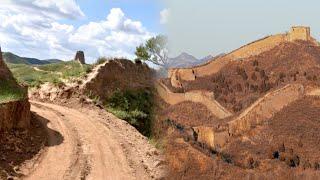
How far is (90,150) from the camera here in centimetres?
1218

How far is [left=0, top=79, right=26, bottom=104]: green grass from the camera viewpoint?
1204 centimetres

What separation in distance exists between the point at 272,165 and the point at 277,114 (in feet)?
27.5

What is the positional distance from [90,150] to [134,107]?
6648 mm

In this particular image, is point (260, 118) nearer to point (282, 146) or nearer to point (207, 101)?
point (282, 146)

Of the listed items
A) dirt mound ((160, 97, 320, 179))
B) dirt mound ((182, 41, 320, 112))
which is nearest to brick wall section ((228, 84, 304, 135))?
dirt mound ((160, 97, 320, 179))

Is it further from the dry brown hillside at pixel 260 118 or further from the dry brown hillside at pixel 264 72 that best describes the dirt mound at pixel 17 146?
the dry brown hillside at pixel 264 72

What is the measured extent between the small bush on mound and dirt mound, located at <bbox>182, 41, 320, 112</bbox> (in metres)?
20.7

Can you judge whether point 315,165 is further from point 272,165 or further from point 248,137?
point 248,137

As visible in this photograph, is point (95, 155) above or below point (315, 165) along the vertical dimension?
above

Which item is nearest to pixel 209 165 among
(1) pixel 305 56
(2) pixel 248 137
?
(2) pixel 248 137

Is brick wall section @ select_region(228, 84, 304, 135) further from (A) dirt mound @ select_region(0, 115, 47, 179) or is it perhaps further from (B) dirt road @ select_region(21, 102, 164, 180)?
(A) dirt mound @ select_region(0, 115, 47, 179)

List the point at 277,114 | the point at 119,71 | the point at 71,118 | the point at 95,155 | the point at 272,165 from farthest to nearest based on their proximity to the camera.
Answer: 1. the point at 277,114
2. the point at 272,165
3. the point at 119,71
4. the point at 71,118
5. the point at 95,155

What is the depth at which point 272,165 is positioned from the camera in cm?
2647

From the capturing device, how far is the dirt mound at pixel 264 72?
4107 centimetres
